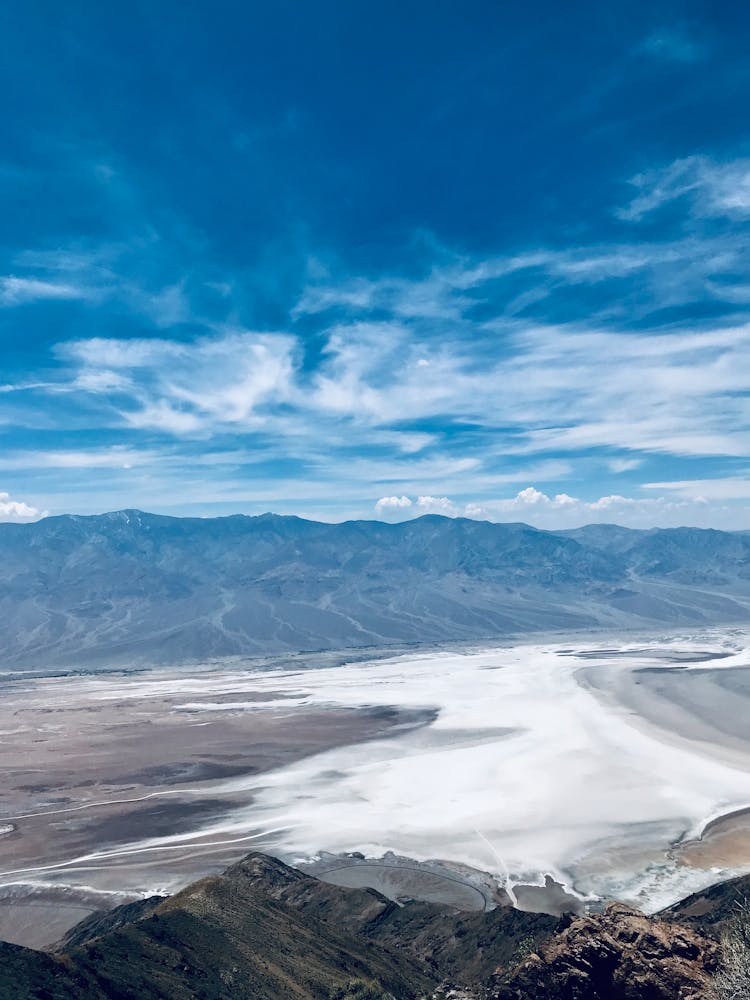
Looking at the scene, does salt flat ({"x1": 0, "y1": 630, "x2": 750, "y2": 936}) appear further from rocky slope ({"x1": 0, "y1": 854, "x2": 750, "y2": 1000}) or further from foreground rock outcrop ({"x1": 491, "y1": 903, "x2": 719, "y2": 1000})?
foreground rock outcrop ({"x1": 491, "y1": 903, "x2": 719, "y2": 1000})

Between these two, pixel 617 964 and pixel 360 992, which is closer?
pixel 617 964

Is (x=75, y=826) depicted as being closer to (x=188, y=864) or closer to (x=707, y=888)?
(x=188, y=864)

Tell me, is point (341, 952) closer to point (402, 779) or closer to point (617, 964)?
point (617, 964)

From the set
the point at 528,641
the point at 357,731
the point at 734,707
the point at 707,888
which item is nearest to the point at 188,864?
the point at 707,888

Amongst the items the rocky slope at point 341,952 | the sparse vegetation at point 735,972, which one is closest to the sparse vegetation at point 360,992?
the rocky slope at point 341,952

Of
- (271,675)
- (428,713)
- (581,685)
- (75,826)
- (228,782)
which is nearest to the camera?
(75,826)

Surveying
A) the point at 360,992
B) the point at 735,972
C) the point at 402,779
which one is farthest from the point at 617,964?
the point at 402,779

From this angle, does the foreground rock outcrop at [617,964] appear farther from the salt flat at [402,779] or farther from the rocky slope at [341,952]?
the salt flat at [402,779]
